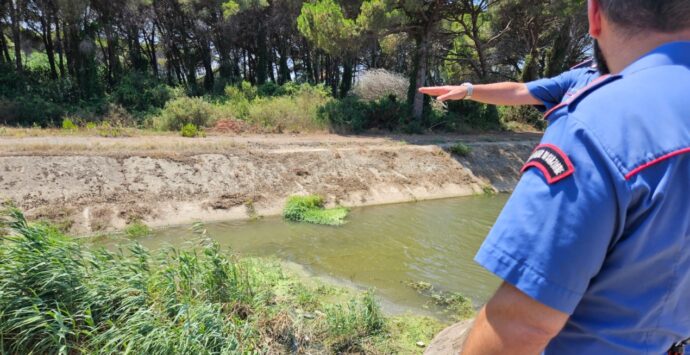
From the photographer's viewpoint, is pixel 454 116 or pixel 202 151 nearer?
pixel 202 151

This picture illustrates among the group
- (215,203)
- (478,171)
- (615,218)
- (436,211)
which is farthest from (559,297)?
(478,171)

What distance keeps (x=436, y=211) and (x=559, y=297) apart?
34.5 feet

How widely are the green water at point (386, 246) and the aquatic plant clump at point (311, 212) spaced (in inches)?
9.8

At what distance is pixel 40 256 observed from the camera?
336cm

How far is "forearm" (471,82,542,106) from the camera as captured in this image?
2113 mm

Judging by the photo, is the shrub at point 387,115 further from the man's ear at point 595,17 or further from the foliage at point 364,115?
the man's ear at point 595,17

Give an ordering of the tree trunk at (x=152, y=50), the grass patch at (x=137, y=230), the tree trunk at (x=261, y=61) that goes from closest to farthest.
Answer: the grass patch at (x=137, y=230) → the tree trunk at (x=152, y=50) → the tree trunk at (x=261, y=61)

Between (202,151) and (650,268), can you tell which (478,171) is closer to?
(202,151)

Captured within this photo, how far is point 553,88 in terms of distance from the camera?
6.64 ft

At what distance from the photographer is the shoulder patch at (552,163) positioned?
840 mm

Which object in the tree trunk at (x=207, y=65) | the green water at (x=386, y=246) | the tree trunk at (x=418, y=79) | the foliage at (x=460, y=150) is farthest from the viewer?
the tree trunk at (x=207, y=65)

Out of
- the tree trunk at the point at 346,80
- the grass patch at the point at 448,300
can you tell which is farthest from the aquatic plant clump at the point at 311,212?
the tree trunk at the point at 346,80

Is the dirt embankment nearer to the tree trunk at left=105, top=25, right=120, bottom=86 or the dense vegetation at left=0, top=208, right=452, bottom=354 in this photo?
the dense vegetation at left=0, top=208, right=452, bottom=354

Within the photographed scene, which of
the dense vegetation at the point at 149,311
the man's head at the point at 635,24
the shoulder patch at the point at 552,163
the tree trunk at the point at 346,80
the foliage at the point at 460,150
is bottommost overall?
the dense vegetation at the point at 149,311
